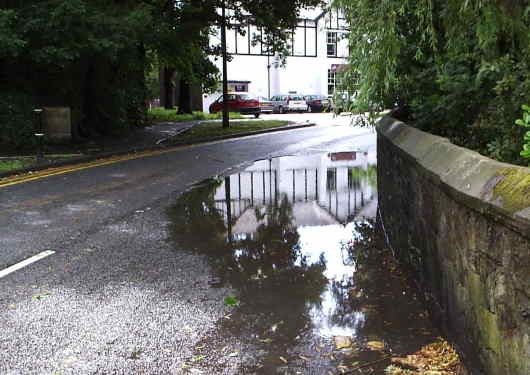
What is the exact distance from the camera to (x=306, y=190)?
38.9 ft

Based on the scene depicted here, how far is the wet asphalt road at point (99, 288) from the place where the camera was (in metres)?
4.36

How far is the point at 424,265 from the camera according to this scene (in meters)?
Result: 5.11

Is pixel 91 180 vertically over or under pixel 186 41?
under

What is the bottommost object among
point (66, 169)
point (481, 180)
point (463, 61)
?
point (66, 169)

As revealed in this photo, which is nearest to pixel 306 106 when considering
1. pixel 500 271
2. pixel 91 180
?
pixel 91 180

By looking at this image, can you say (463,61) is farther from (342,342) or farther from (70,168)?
(70,168)

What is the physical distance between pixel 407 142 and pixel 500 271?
134 inches

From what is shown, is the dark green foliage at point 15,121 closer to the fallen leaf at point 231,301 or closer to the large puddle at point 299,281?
the large puddle at point 299,281

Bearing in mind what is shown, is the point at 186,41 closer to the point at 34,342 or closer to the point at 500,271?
the point at 34,342

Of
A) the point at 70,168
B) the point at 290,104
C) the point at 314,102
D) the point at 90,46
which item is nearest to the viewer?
the point at 70,168

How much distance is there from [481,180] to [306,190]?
8.33m

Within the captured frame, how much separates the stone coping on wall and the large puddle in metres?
1.22

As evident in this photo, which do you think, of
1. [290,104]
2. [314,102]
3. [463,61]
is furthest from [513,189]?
[314,102]

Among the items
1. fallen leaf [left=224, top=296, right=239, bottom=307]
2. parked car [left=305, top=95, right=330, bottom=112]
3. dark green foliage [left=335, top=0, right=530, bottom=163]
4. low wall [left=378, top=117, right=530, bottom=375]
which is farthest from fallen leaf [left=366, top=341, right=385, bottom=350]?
parked car [left=305, top=95, right=330, bottom=112]
